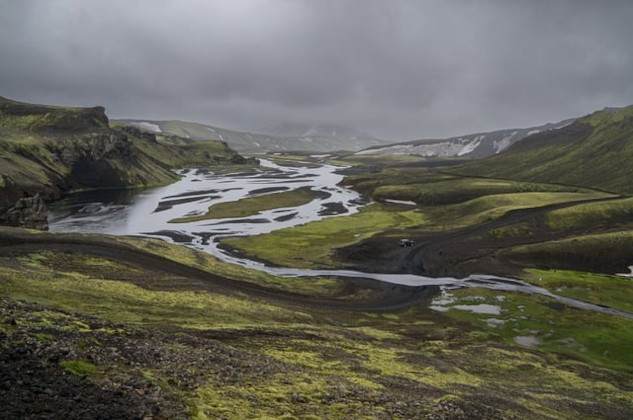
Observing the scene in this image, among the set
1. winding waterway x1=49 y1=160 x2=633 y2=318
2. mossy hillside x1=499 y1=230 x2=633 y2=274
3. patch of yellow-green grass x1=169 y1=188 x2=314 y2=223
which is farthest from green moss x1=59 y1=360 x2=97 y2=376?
patch of yellow-green grass x1=169 y1=188 x2=314 y2=223

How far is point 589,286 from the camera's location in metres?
91.6

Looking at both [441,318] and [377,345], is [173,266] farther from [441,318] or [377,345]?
[441,318]

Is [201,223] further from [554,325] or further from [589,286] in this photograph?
[589,286]

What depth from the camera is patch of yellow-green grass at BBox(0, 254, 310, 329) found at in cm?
3597

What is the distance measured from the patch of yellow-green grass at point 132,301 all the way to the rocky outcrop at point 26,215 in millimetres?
53687

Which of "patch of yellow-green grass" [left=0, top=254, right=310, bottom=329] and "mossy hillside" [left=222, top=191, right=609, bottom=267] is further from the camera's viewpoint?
"mossy hillside" [left=222, top=191, right=609, bottom=267]

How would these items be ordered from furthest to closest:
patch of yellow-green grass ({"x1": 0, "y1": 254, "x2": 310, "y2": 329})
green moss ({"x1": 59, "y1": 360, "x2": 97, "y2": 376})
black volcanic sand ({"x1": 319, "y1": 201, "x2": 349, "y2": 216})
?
black volcanic sand ({"x1": 319, "y1": 201, "x2": 349, "y2": 216}) < patch of yellow-green grass ({"x1": 0, "y1": 254, "x2": 310, "y2": 329}) < green moss ({"x1": 59, "y1": 360, "x2": 97, "y2": 376})

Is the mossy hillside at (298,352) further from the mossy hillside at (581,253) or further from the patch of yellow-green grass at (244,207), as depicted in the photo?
the patch of yellow-green grass at (244,207)

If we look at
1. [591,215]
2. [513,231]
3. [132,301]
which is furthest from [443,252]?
[132,301]

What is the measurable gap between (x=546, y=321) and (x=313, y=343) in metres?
50.1

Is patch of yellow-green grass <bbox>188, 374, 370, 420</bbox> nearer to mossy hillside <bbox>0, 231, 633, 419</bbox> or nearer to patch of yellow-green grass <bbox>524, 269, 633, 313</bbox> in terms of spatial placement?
mossy hillside <bbox>0, 231, 633, 419</bbox>

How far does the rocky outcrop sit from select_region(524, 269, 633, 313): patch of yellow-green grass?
112 meters

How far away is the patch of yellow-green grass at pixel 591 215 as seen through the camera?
143000 mm

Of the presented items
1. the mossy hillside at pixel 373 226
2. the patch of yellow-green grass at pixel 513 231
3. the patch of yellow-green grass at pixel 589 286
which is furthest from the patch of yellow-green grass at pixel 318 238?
the patch of yellow-green grass at pixel 589 286
